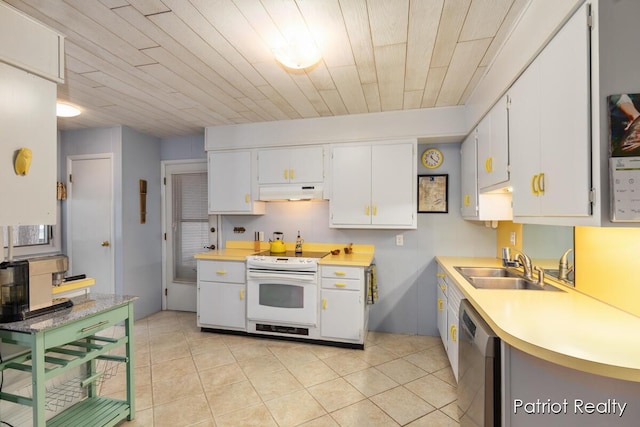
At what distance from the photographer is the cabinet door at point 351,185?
3330 mm

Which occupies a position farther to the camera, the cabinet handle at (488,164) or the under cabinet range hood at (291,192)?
the under cabinet range hood at (291,192)

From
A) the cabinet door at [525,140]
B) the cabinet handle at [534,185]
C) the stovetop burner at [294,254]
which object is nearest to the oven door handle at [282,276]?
the stovetop burner at [294,254]

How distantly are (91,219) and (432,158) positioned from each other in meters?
A: 4.26

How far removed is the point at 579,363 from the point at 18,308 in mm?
2506

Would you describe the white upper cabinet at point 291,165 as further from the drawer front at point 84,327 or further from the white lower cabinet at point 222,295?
the drawer front at point 84,327

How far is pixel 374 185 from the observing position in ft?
10.9

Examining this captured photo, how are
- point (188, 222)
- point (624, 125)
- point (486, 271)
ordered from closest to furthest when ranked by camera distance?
point (624, 125) < point (486, 271) < point (188, 222)

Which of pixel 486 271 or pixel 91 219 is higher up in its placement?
pixel 91 219

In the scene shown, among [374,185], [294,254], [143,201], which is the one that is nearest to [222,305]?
[294,254]

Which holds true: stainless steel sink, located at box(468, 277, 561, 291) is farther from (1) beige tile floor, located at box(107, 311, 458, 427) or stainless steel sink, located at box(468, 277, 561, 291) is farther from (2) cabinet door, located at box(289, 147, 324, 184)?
(2) cabinet door, located at box(289, 147, 324, 184)

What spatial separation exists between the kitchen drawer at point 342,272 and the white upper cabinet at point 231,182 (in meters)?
1.24

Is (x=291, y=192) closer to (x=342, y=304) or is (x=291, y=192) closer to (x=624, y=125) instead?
(x=342, y=304)

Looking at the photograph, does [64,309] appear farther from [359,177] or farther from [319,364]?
[359,177]

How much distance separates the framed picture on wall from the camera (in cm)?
343
